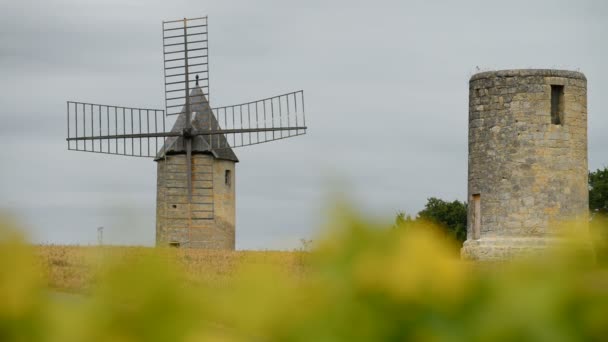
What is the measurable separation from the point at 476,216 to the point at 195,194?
373 inches

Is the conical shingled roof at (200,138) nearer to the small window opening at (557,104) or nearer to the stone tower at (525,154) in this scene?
the stone tower at (525,154)

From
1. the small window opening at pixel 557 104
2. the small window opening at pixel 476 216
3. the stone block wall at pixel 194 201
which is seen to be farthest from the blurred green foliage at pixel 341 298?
the stone block wall at pixel 194 201

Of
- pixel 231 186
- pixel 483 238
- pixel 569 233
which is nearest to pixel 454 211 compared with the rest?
pixel 231 186

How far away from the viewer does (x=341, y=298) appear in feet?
3.92

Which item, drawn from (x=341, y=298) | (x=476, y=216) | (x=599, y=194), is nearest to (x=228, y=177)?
(x=476, y=216)

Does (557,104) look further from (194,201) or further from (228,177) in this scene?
(228,177)

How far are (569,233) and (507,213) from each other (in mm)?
22880

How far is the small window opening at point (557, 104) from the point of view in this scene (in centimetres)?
2405

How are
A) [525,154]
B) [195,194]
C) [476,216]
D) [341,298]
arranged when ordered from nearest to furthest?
[341,298], [525,154], [476,216], [195,194]

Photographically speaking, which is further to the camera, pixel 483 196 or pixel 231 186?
A: pixel 231 186

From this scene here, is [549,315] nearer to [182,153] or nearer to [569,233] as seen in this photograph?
[569,233]

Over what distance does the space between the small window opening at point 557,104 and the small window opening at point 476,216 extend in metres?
2.13

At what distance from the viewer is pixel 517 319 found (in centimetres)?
113

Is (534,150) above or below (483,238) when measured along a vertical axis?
above
